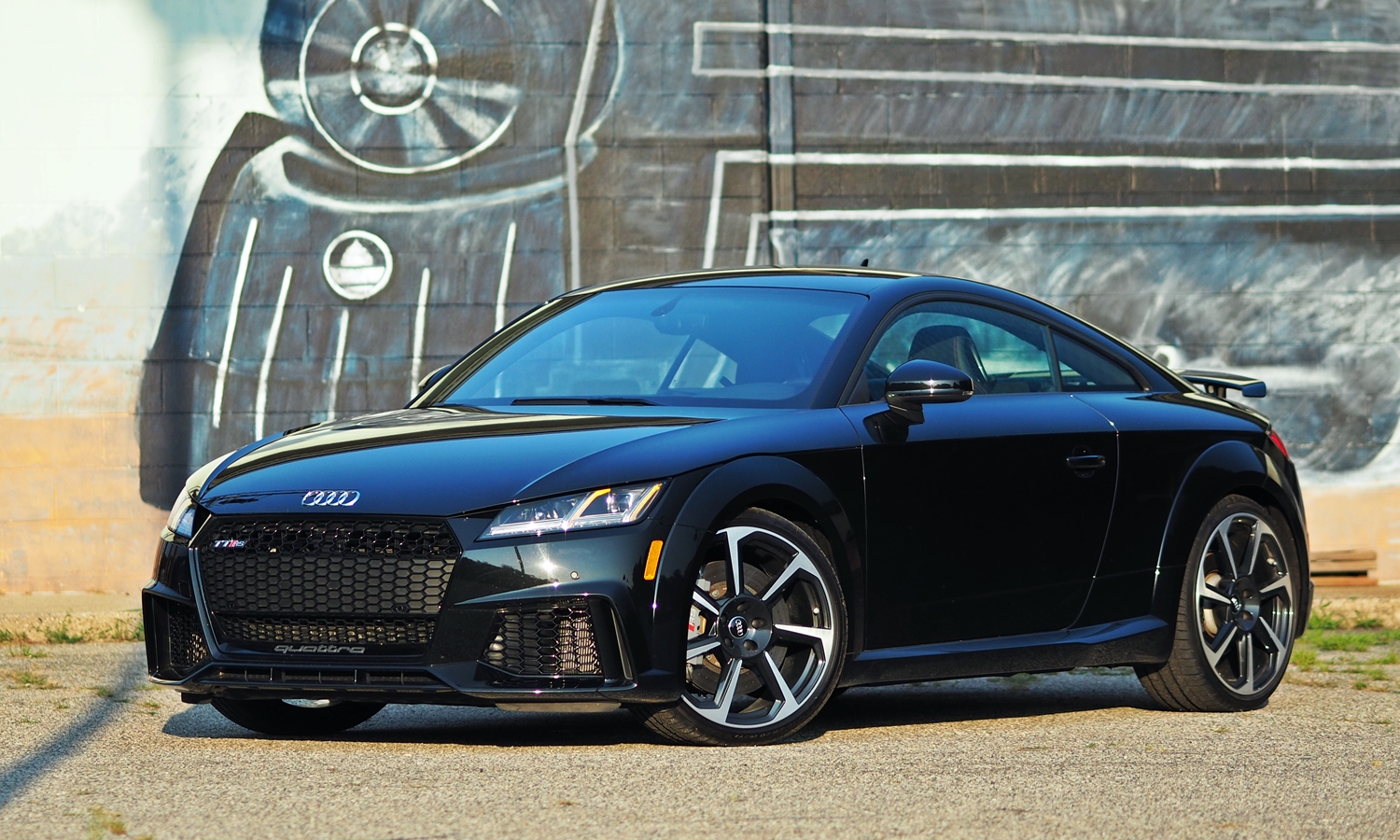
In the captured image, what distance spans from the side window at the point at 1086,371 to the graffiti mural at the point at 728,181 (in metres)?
5.35

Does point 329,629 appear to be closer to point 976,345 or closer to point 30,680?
point 976,345

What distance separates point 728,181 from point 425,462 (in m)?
6.97

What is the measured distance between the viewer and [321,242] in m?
12.0

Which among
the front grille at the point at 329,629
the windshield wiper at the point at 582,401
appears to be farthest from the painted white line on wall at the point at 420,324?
the front grille at the point at 329,629

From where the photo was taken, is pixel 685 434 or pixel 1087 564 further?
pixel 1087 564

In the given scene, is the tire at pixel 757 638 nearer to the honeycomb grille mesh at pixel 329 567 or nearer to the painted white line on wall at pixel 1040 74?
the honeycomb grille mesh at pixel 329 567

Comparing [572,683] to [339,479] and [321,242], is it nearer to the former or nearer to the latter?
[339,479]

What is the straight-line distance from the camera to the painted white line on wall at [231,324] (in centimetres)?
1195

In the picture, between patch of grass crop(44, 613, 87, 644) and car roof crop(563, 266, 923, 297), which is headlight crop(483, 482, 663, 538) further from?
patch of grass crop(44, 613, 87, 644)

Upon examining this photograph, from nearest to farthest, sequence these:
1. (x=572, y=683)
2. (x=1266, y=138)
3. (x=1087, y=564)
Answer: (x=572, y=683) → (x=1087, y=564) → (x=1266, y=138)

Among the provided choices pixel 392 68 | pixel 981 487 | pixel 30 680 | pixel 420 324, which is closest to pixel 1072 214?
pixel 420 324

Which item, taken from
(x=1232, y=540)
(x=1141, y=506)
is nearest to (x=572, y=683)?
(x=1141, y=506)

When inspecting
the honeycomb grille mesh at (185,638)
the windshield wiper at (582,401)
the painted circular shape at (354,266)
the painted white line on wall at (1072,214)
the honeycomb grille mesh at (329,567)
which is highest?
the painted white line on wall at (1072,214)

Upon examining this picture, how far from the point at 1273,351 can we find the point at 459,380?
7.47 metres
